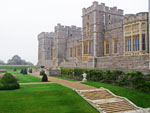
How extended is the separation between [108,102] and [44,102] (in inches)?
207

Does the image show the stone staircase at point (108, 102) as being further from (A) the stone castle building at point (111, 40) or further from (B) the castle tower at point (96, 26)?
(B) the castle tower at point (96, 26)

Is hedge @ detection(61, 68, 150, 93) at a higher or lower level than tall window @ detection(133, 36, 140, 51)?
lower

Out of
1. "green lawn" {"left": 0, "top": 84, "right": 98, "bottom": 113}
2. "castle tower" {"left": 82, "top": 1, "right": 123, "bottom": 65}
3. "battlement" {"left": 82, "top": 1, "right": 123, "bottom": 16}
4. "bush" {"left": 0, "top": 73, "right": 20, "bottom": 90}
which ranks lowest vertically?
"green lawn" {"left": 0, "top": 84, "right": 98, "bottom": 113}

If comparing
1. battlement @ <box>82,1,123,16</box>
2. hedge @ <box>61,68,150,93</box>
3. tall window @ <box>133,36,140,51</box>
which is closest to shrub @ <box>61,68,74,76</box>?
hedge @ <box>61,68,150,93</box>

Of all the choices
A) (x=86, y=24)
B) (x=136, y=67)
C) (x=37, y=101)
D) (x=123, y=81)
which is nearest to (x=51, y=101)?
(x=37, y=101)

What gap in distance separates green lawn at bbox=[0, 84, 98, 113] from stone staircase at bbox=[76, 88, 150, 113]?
588mm

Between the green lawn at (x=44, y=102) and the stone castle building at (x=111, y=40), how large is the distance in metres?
8.59

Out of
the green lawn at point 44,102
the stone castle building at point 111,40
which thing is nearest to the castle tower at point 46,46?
the stone castle building at point 111,40

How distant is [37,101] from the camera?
13.0 metres

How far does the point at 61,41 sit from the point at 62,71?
15430 mm

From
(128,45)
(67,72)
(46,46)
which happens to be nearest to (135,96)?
(128,45)

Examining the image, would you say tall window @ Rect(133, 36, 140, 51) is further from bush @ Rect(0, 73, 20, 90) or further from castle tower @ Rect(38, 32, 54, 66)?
castle tower @ Rect(38, 32, 54, 66)

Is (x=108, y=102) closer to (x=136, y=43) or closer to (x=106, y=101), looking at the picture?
(x=106, y=101)

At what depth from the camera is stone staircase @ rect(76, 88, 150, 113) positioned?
12.8 metres
